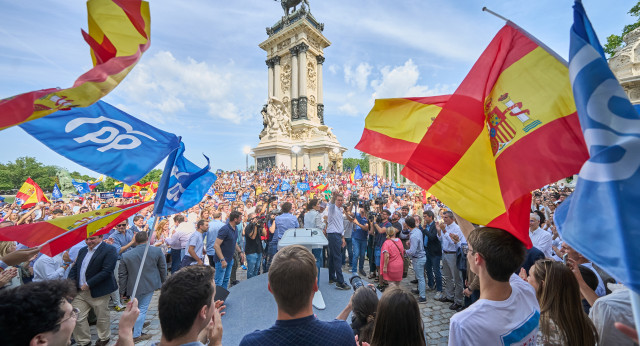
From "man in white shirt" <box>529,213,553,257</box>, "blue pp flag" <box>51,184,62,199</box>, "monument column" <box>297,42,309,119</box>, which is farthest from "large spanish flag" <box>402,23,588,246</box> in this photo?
"monument column" <box>297,42,309,119</box>

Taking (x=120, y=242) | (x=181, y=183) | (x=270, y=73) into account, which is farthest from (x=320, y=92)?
(x=181, y=183)

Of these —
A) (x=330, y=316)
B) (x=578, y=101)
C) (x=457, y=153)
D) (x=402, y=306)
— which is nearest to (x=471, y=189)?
(x=457, y=153)

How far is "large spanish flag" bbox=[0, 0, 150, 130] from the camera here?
5.48ft

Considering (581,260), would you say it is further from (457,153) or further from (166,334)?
(166,334)

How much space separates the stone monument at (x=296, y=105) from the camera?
31.3 meters

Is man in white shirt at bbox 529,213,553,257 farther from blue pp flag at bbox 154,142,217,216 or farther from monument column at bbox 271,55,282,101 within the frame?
monument column at bbox 271,55,282,101

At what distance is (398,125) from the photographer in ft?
8.70

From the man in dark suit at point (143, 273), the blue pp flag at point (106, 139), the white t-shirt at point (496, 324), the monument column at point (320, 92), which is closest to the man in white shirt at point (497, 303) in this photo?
the white t-shirt at point (496, 324)

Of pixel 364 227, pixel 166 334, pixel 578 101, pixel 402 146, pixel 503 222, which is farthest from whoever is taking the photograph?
pixel 364 227

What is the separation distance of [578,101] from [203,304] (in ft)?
7.81

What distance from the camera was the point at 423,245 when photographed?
6340 mm

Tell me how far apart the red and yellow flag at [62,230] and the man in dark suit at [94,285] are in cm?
228

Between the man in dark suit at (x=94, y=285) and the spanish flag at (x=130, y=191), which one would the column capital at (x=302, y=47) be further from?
the man in dark suit at (x=94, y=285)

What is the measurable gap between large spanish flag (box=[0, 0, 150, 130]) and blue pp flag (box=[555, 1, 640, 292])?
2999 mm
